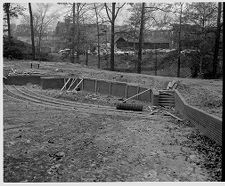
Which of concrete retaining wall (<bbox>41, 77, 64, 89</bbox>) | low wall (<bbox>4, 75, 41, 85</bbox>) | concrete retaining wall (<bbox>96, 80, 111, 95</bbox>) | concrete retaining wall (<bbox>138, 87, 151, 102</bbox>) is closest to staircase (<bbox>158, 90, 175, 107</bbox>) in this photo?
concrete retaining wall (<bbox>138, 87, 151, 102</bbox>)

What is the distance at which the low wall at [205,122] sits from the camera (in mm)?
8836

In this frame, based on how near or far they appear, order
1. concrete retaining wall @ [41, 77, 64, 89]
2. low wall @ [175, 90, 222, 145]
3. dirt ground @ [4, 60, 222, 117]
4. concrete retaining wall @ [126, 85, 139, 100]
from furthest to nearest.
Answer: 1. concrete retaining wall @ [41, 77, 64, 89]
2. concrete retaining wall @ [126, 85, 139, 100]
3. dirt ground @ [4, 60, 222, 117]
4. low wall @ [175, 90, 222, 145]

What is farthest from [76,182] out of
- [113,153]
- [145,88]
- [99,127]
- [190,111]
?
[145,88]

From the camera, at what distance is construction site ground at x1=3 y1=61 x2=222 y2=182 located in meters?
7.10

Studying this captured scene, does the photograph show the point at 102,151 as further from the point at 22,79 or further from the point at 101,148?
the point at 22,79

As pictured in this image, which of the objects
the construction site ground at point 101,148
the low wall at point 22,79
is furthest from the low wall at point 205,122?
the low wall at point 22,79

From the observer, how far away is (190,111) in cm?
1247

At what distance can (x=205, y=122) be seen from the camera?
1018 centimetres

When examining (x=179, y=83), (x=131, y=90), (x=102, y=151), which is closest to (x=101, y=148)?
(x=102, y=151)

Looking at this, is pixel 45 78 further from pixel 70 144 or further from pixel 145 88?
pixel 70 144

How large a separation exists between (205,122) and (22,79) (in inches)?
678

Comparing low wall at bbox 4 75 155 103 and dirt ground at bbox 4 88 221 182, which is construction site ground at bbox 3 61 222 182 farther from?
low wall at bbox 4 75 155 103

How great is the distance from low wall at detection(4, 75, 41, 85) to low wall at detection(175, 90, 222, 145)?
14.3 meters

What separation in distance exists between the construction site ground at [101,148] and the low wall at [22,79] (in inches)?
376
